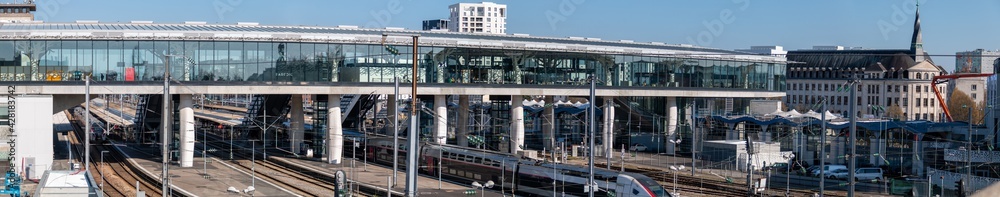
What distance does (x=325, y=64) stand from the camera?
1758 inches

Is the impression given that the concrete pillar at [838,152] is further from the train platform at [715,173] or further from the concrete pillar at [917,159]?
the train platform at [715,173]

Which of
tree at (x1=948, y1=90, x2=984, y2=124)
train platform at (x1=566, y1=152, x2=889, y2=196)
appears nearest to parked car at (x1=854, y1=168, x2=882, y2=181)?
train platform at (x1=566, y1=152, x2=889, y2=196)

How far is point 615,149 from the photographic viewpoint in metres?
56.2

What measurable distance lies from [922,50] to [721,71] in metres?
56.1

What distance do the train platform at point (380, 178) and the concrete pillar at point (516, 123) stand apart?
737cm

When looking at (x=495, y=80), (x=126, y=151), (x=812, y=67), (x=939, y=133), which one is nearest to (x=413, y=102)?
(x=495, y=80)

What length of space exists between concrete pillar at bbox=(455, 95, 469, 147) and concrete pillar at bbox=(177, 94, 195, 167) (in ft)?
44.9

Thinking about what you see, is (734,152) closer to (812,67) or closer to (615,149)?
(615,149)

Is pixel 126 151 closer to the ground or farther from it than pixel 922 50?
closer to the ground

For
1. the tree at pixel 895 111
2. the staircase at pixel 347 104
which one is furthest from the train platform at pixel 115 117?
the tree at pixel 895 111

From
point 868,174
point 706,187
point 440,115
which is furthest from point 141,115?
point 868,174

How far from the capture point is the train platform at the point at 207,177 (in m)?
35.0

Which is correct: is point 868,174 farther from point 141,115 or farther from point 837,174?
point 141,115

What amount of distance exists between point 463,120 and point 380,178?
11.1m
